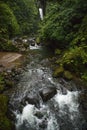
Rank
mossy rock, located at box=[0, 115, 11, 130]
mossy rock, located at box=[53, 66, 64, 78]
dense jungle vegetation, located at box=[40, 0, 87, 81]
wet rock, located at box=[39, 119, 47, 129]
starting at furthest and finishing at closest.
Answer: dense jungle vegetation, located at box=[40, 0, 87, 81] → mossy rock, located at box=[53, 66, 64, 78] → wet rock, located at box=[39, 119, 47, 129] → mossy rock, located at box=[0, 115, 11, 130]

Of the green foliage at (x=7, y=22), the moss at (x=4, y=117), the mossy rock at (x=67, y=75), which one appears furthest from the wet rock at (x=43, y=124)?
the green foliage at (x=7, y=22)

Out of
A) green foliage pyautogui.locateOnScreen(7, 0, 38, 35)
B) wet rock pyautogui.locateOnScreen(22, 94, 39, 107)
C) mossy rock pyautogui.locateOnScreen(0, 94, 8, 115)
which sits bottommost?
green foliage pyautogui.locateOnScreen(7, 0, 38, 35)

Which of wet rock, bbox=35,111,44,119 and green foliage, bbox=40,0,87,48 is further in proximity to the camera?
green foliage, bbox=40,0,87,48

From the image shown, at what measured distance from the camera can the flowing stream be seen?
8.30 meters

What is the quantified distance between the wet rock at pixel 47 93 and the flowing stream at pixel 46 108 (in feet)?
0.40

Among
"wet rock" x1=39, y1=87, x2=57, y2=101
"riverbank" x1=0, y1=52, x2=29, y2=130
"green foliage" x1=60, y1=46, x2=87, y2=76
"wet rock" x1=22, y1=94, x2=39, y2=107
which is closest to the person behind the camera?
"riverbank" x1=0, y1=52, x2=29, y2=130

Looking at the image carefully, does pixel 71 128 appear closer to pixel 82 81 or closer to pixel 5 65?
pixel 82 81

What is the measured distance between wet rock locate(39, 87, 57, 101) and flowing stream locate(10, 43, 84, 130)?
121 mm

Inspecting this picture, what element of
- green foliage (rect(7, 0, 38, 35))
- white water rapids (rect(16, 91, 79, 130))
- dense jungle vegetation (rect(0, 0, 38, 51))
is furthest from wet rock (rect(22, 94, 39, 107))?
green foliage (rect(7, 0, 38, 35))

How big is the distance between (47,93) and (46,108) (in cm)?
77

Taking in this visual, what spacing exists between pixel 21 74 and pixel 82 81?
11.2 feet

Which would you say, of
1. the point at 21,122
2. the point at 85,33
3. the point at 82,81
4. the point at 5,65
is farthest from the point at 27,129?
the point at 85,33

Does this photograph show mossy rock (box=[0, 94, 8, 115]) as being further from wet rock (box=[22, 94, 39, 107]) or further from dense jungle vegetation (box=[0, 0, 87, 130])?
wet rock (box=[22, 94, 39, 107])

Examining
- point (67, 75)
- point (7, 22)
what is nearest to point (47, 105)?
point (67, 75)
